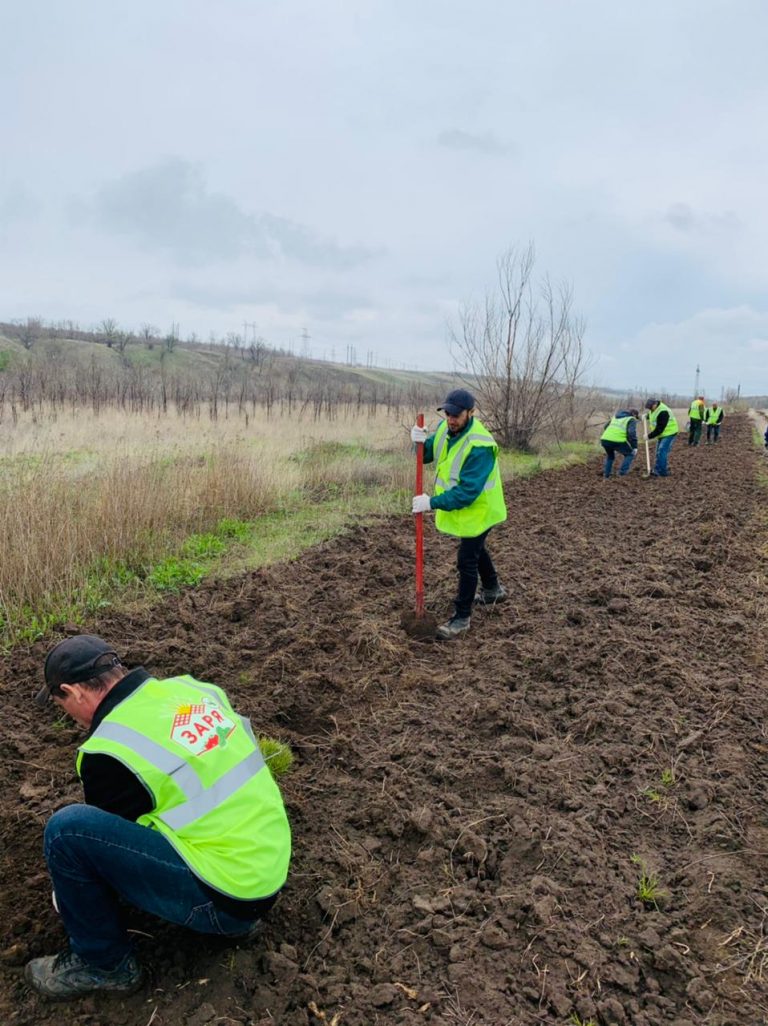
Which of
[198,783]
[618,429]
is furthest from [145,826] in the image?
[618,429]

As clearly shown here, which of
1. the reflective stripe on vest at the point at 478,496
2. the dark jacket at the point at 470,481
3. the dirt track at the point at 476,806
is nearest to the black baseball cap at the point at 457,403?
the reflective stripe on vest at the point at 478,496

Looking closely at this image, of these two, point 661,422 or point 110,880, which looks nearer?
point 110,880

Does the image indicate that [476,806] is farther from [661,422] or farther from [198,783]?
[661,422]

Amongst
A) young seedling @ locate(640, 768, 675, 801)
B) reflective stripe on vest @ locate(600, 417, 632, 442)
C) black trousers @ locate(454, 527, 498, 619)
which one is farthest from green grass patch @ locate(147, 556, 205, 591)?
reflective stripe on vest @ locate(600, 417, 632, 442)

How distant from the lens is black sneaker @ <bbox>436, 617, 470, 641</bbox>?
5.00 m

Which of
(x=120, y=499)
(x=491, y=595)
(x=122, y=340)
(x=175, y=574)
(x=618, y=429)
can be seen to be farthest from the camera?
(x=122, y=340)

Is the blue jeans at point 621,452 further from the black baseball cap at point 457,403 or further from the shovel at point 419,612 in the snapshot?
the black baseball cap at point 457,403

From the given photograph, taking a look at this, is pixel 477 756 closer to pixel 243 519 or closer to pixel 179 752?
pixel 179 752

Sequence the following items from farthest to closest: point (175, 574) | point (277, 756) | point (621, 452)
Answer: point (621, 452) < point (175, 574) < point (277, 756)

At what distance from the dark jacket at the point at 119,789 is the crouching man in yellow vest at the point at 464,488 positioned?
280 cm

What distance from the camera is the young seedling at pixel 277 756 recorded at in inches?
129

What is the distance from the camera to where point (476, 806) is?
3021 millimetres

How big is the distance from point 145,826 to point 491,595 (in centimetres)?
399

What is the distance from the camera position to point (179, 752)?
1974 millimetres
